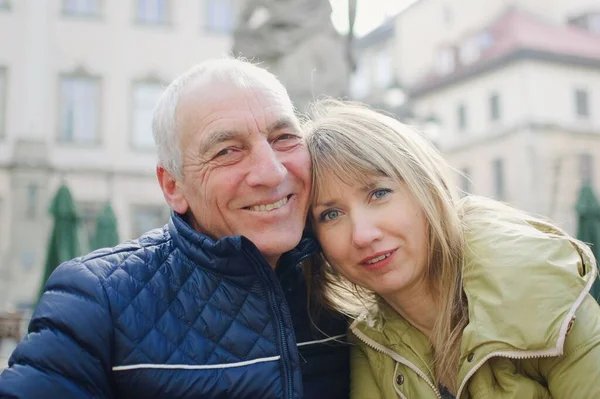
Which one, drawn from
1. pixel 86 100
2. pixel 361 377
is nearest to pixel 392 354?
pixel 361 377

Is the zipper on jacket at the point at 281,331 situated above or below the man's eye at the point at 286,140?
below

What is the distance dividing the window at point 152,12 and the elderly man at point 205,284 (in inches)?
933

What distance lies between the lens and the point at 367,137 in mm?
2912

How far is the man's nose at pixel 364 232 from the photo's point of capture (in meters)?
2.70

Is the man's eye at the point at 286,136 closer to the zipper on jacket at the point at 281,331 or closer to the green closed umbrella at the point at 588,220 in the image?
the zipper on jacket at the point at 281,331

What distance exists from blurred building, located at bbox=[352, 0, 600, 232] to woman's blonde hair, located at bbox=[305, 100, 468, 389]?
2847 centimetres

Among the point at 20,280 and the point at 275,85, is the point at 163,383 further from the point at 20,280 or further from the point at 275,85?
the point at 20,280

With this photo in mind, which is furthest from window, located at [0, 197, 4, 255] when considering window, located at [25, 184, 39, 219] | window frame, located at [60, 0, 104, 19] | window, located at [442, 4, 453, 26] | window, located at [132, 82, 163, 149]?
window, located at [442, 4, 453, 26]

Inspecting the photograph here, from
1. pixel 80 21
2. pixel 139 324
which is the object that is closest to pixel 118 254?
pixel 139 324

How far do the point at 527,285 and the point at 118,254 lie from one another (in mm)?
1314

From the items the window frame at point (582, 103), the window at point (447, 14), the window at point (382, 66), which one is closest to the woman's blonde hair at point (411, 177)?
the window frame at point (582, 103)

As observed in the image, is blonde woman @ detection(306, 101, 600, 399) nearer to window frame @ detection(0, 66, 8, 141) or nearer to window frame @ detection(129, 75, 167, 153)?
window frame @ detection(129, 75, 167, 153)

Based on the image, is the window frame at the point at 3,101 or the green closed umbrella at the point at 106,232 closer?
the green closed umbrella at the point at 106,232

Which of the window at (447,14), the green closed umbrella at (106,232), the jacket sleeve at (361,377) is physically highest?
the window at (447,14)
